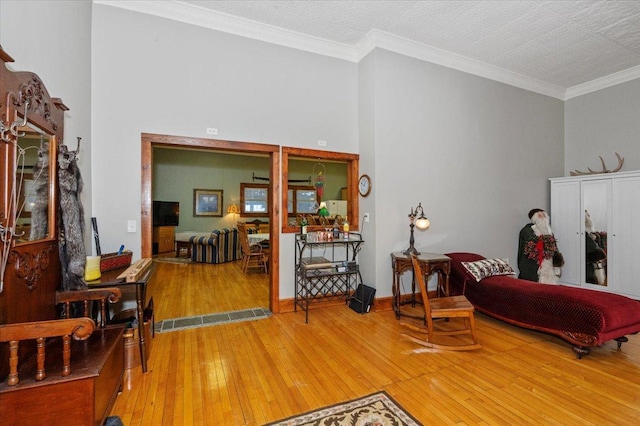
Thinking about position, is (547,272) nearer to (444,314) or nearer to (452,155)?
(452,155)

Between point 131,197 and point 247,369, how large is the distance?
2.24m

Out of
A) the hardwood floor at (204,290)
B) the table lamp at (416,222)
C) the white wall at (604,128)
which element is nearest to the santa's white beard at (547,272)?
the white wall at (604,128)

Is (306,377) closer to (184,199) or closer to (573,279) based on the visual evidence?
(573,279)

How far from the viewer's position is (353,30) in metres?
3.87

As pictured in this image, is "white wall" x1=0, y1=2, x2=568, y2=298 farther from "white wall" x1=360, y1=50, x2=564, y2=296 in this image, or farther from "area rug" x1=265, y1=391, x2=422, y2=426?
"area rug" x1=265, y1=391, x2=422, y2=426

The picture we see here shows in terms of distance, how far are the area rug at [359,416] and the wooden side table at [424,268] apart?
5.78 feet

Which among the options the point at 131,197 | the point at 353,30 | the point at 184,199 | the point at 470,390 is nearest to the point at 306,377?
the point at 470,390

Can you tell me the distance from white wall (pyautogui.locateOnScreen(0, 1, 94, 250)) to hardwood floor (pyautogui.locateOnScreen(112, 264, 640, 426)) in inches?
65.4

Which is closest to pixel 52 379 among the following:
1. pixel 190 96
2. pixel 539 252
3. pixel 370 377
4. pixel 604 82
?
pixel 370 377

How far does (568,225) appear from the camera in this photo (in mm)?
5090

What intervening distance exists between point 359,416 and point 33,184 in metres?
2.65

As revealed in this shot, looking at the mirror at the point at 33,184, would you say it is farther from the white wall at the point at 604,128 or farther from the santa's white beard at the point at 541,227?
the white wall at the point at 604,128

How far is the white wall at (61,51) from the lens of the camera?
1774mm

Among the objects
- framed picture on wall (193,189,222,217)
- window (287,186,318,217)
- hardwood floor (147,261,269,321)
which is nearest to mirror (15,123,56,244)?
hardwood floor (147,261,269,321)
